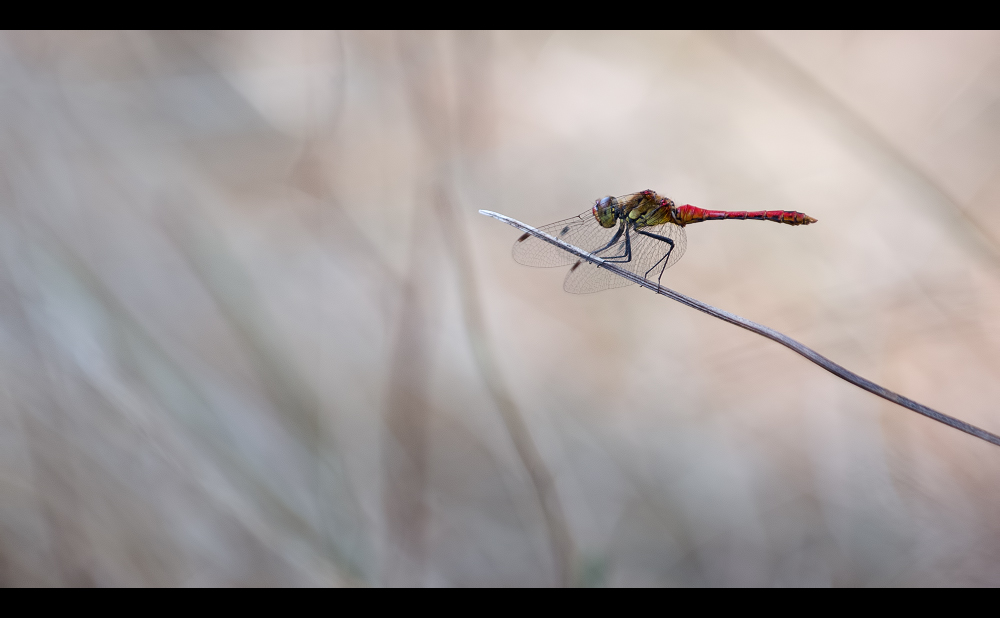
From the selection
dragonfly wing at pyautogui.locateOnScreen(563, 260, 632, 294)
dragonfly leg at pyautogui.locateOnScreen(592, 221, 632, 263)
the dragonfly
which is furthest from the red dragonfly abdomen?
dragonfly wing at pyautogui.locateOnScreen(563, 260, 632, 294)

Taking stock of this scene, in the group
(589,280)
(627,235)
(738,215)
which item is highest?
(738,215)

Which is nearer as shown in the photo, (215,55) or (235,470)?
(235,470)

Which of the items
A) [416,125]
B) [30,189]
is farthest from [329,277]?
[30,189]

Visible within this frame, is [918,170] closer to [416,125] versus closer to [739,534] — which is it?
[739,534]

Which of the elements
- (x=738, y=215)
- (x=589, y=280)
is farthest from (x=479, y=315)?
(x=738, y=215)

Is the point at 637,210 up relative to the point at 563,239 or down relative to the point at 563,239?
up

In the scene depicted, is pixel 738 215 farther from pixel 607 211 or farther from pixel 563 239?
pixel 563 239

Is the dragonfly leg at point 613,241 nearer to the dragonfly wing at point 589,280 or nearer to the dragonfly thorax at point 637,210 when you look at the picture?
the dragonfly thorax at point 637,210
